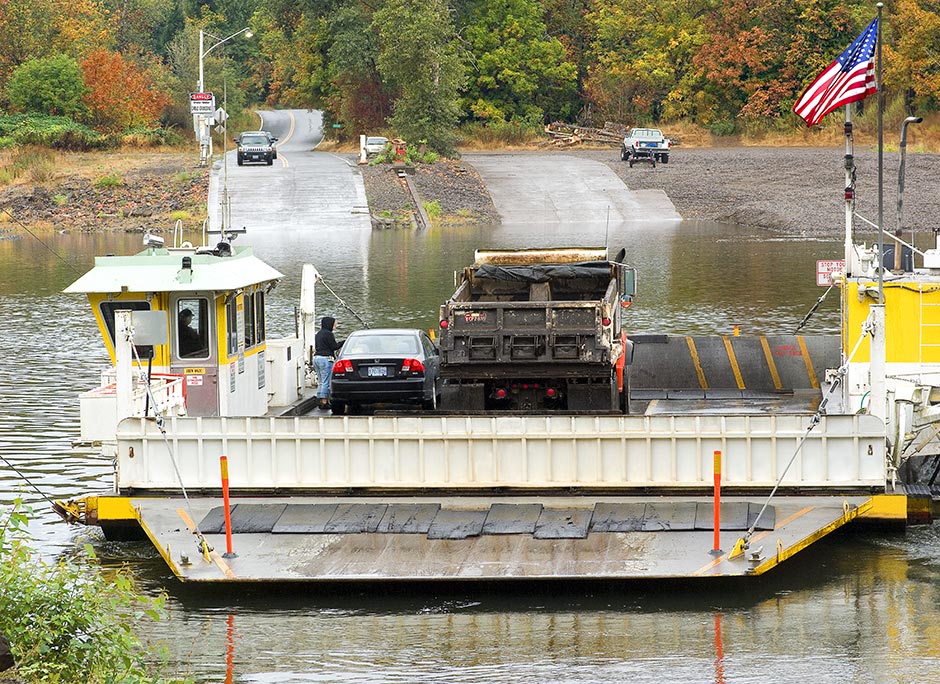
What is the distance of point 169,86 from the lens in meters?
97.0

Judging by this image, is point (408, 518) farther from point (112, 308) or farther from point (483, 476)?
point (112, 308)

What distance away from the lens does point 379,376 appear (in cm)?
2238

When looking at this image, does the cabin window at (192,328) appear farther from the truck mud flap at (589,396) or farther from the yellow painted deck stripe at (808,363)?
the yellow painted deck stripe at (808,363)

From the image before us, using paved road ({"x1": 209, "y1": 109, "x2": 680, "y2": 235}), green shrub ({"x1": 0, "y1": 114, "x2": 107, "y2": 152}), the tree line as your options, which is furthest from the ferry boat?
green shrub ({"x1": 0, "y1": 114, "x2": 107, "y2": 152})

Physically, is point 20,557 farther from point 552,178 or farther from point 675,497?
point 552,178

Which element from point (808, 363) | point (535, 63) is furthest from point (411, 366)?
point (535, 63)

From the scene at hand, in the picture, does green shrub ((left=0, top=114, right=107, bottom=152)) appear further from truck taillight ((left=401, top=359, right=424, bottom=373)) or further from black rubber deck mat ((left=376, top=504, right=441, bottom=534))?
black rubber deck mat ((left=376, top=504, right=441, bottom=534))

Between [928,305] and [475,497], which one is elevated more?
[928,305]

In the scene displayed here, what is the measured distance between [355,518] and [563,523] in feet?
7.17

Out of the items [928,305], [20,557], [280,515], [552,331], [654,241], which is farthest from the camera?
[654,241]

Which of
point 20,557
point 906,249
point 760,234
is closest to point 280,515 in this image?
point 20,557

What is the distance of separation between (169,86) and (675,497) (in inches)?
3334

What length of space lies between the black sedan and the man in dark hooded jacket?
2.34 feet

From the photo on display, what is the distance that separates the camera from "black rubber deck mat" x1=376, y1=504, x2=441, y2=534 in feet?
52.7
